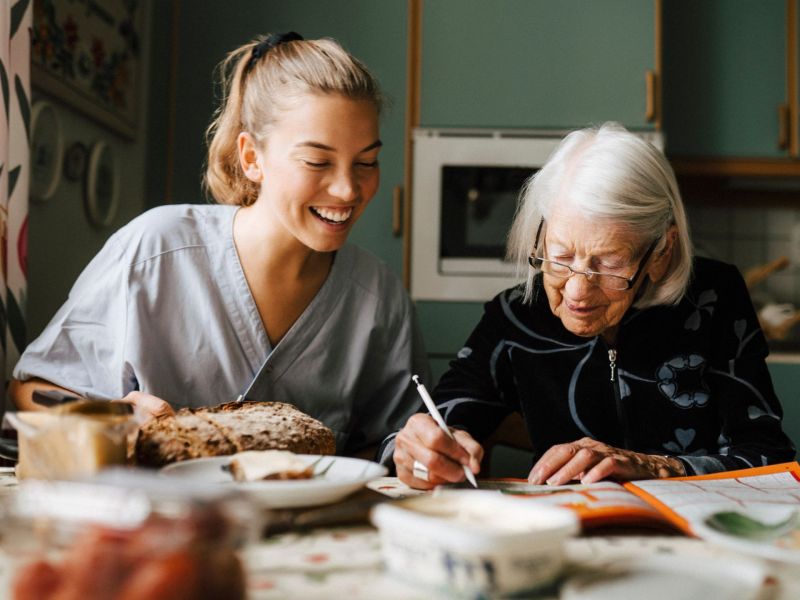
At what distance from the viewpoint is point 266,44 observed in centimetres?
148

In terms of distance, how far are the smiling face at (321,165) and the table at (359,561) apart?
74cm

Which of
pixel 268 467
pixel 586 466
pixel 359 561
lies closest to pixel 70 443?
pixel 268 467

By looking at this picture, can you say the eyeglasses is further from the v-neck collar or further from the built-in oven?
the built-in oven

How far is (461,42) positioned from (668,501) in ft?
6.95

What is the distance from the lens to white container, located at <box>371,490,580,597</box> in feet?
1.69

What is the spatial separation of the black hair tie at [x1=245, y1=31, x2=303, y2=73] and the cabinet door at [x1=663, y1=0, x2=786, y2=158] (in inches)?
69.1

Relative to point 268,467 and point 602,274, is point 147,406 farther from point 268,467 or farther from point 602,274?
point 602,274

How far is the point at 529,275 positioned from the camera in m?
1.38

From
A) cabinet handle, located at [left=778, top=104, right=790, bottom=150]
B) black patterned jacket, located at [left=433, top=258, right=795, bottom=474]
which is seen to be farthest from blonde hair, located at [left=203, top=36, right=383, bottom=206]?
cabinet handle, located at [left=778, top=104, right=790, bottom=150]

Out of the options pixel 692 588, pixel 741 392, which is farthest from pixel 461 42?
pixel 692 588

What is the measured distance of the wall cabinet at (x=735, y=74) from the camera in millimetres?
2756

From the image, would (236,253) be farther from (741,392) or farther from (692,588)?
(692,588)

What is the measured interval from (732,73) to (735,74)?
12 mm

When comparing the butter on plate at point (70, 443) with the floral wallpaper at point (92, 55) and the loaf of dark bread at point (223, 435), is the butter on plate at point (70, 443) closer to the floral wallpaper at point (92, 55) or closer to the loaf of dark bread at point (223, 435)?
the loaf of dark bread at point (223, 435)
